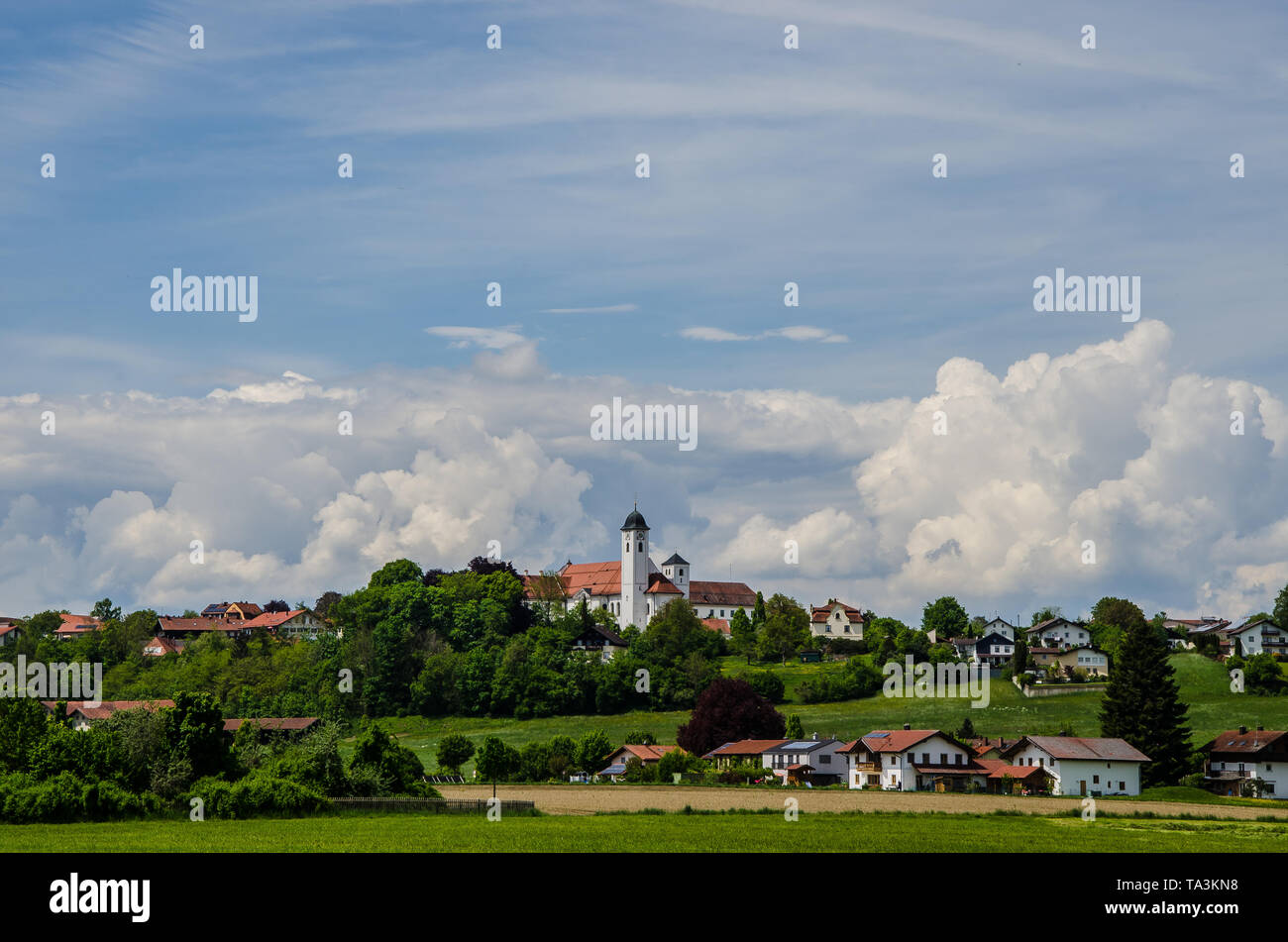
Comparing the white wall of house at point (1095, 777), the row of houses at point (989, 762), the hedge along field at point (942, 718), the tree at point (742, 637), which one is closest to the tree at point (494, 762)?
the row of houses at point (989, 762)

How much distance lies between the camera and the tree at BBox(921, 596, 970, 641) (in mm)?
187000

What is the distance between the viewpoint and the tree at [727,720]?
109188mm

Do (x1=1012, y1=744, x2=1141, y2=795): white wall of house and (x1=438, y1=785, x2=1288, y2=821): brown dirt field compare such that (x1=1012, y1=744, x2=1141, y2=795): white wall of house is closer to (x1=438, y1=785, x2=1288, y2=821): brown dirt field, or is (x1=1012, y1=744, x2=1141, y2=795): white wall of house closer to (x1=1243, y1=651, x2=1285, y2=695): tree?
(x1=438, y1=785, x2=1288, y2=821): brown dirt field

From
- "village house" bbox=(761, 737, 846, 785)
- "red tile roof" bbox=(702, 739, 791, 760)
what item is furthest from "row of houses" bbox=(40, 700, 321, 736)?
"village house" bbox=(761, 737, 846, 785)

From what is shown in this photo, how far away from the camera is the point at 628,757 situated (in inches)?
4055

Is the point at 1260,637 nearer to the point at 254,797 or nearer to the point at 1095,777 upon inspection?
the point at 1095,777

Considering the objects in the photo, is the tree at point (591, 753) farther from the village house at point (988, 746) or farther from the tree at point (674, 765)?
the village house at point (988, 746)

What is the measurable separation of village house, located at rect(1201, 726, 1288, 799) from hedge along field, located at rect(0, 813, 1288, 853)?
28.6 meters

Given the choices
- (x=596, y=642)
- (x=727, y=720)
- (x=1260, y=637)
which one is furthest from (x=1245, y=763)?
(x=596, y=642)

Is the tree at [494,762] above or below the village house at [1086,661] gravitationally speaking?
below

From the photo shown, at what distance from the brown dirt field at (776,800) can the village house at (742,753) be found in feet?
41.7

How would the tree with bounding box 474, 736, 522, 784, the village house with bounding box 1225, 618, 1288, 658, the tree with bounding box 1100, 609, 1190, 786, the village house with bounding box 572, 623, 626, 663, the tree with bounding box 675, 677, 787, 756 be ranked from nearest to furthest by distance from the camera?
the tree with bounding box 1100, 609, 1190, 786 < the tree with bounding box 474, 736, 522, 784 < the tree with bounding box 675, 677, 787, 756 < the village house with bounding box 1225, 618, 1288, 658 < the village house with bounding box 572, 623, 626, 663
